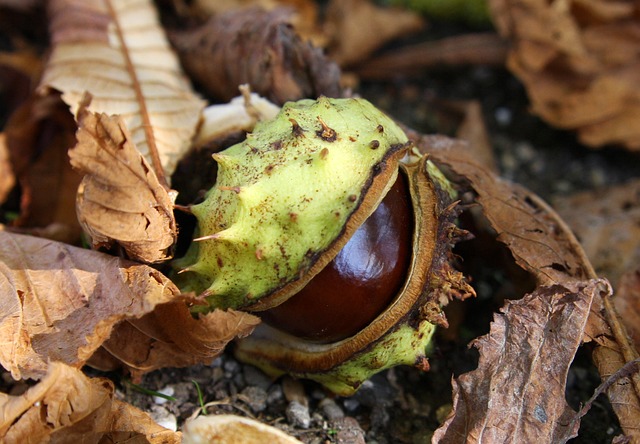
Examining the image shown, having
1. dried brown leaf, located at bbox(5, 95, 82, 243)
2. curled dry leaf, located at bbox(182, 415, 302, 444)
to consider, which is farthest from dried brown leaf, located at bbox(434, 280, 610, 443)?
dried brown leaf, located at bbox(5, 95, 82, 243)

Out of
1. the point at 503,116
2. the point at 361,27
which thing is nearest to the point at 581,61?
the point at 503,116

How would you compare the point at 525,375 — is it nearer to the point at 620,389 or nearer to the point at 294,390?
the point at 620,389

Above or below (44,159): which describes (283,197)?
above

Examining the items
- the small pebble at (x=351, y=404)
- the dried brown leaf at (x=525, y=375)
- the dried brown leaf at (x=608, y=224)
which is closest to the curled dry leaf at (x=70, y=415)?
the small pebble at (x=351, y=404)

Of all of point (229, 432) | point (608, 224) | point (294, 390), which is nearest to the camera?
point (229, 432)

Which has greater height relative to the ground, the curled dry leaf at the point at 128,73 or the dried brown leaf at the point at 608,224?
the curled dry leaf at the point at 128,73

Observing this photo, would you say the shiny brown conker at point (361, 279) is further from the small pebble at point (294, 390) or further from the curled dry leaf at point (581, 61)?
the curled dry leaf at point (581, 61)
